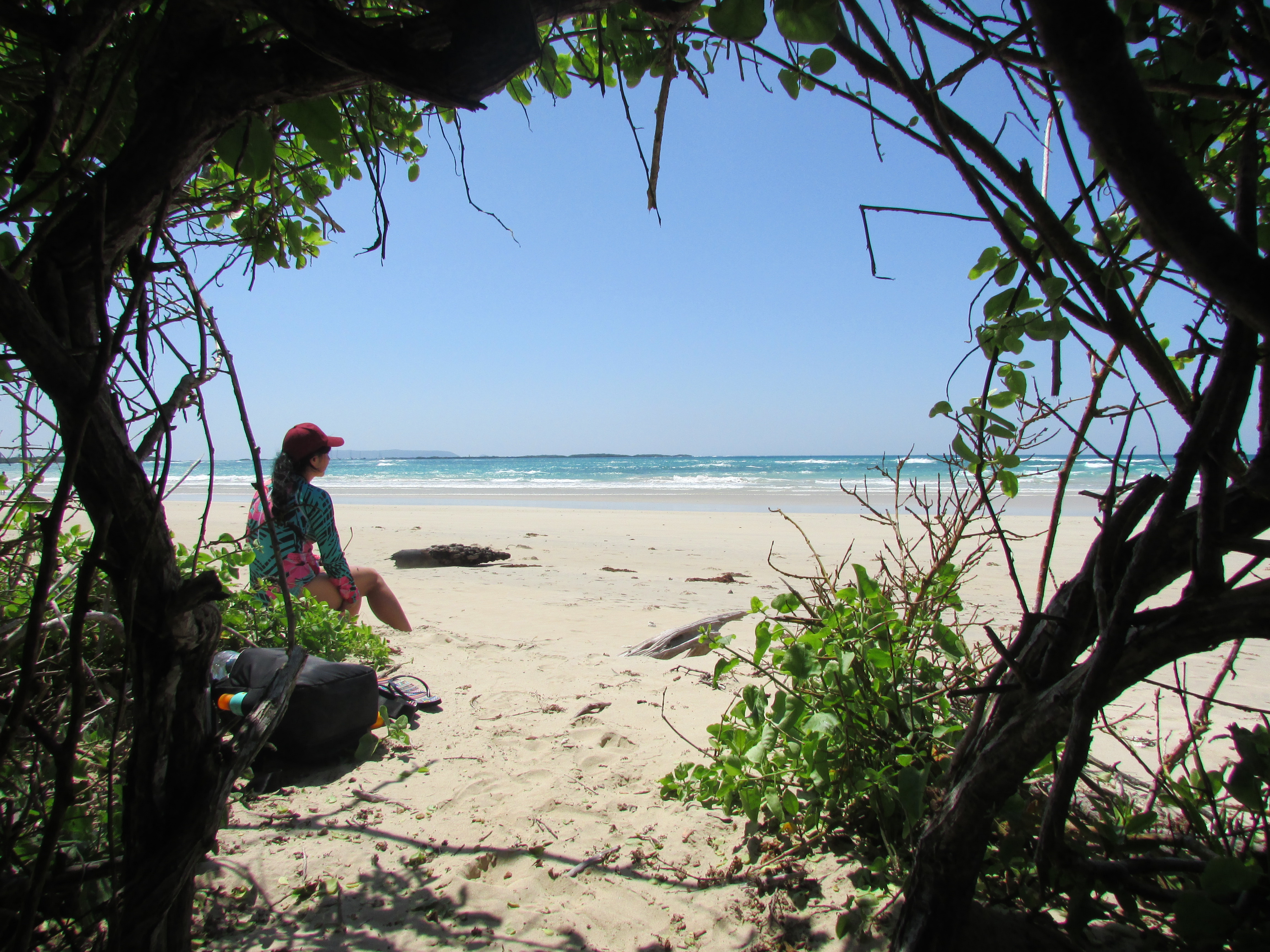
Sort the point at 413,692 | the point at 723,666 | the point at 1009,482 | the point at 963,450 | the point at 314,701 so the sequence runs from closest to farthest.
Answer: the point at 963,450 < the point at 1009,482 < the point at 723,666 < the point at 314,701 < the point at 413,692

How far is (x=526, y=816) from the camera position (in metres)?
A: 2.31

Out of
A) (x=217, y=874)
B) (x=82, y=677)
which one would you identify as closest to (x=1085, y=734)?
(x=82, y=677)

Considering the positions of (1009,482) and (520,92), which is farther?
(520,92)

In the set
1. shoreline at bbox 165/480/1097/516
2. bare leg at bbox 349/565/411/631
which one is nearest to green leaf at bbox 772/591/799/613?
Result: bare leg at bbox 349/565/411/631

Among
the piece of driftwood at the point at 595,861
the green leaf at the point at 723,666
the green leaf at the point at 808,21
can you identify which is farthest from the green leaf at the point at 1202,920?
the piece of driftwood at the point at 595,861

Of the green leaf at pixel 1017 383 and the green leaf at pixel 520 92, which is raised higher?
the green leaf at pixel 520 92

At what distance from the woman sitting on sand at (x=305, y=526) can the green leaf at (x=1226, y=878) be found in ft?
11.9

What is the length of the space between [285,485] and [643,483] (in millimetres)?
28808

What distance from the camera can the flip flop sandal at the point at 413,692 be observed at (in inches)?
127

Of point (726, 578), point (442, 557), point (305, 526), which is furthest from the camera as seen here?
point (442, 557)

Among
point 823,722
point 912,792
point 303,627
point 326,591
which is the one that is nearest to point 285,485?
point 326,591

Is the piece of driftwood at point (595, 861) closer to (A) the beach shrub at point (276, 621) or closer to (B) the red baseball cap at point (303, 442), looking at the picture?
(A) the beach shrub at point (276, 621)

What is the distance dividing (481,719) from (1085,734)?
2715 millimetres

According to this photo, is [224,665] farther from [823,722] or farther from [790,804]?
[823,722]
